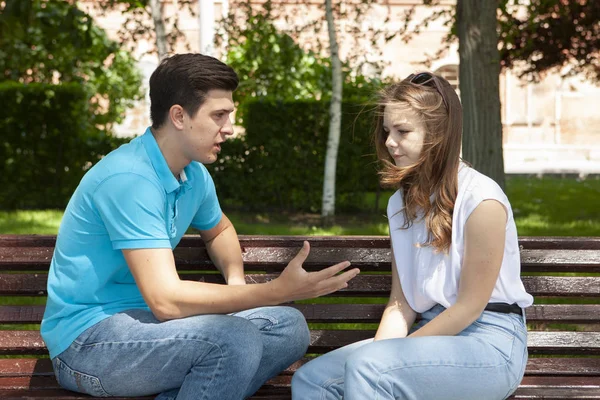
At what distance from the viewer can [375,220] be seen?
1057 centimetres

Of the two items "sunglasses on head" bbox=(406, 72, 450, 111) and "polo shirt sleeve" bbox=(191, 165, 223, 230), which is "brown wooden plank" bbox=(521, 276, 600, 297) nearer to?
"sunglasses on head" bbox=(406, 72, 450, 111)

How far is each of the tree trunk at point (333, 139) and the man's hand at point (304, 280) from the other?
24.3ft

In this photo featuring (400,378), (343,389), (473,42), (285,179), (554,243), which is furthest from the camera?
(285,179)

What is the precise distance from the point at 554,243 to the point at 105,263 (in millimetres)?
1711

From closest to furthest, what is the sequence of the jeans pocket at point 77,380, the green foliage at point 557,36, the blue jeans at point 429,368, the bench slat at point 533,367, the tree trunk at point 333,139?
1. the blue jeans at point 429,368
2. the jeans pocket at point 77,380
3. the bench slat at point 533,367
4. the tree trunk at point 333,139
5. the green foliage at point 557,36

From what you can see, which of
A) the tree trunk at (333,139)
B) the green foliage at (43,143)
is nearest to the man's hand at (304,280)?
the tree trunk at (333,139)

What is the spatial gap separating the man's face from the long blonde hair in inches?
20.3

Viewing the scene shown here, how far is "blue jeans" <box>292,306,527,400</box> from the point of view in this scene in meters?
2.69

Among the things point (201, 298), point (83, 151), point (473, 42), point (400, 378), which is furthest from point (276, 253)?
point (83, 151)

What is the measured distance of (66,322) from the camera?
294 centimetres

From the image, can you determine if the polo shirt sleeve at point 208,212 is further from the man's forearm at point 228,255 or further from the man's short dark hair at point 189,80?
the man's short dark hair at point 189,80

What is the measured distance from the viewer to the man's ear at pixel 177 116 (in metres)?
2.94

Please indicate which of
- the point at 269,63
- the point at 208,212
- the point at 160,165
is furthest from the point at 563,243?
the point at 269,63

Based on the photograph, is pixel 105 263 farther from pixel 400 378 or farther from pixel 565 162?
pixel 565 162
